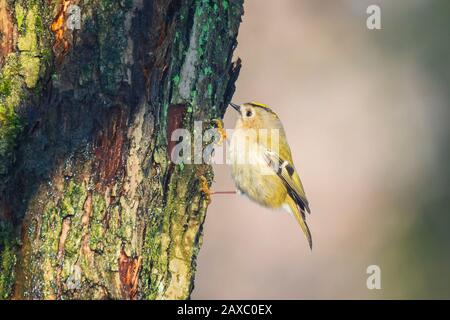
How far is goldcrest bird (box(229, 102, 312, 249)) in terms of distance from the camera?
380cm

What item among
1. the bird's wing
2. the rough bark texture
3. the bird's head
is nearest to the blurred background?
the bird's wing

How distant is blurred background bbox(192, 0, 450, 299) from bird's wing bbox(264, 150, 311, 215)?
1404 mm

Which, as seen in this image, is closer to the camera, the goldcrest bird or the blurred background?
the goldcrest bird

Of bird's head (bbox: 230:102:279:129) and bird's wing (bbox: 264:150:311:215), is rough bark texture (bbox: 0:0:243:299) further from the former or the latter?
bird's wing (bbox: 264:150:311:215)

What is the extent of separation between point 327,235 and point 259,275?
2.74 feet

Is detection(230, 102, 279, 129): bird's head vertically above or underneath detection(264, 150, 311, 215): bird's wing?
above

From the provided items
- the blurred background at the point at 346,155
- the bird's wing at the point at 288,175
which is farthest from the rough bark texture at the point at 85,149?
the blurred background at the point at 346,155

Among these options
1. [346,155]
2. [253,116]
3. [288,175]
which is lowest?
[288,175]

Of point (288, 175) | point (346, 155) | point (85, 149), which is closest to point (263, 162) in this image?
point (288, 175)

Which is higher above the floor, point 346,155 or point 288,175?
point 346,155

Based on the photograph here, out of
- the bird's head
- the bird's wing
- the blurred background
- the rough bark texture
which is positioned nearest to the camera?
the rough bark texture

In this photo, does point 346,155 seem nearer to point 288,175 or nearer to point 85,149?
point 288,175

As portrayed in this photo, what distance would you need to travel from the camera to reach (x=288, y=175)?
159 inches

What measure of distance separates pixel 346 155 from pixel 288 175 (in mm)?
2249
